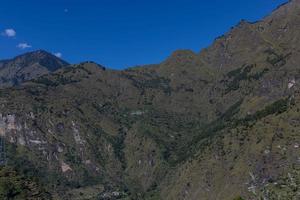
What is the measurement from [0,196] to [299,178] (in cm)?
16003

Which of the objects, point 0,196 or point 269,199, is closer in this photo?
point 269,199

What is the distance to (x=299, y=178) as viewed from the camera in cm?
6162

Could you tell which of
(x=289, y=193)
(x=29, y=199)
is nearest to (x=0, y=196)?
(x=29, y=199)

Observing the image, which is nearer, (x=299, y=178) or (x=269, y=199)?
(x=299, y=178)

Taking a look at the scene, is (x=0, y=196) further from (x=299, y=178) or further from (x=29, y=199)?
(x=299, y=178)

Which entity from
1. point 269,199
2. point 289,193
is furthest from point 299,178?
point 269,199

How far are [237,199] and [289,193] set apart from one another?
17814 millimetres

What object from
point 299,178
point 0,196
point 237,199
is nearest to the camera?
point 299,178

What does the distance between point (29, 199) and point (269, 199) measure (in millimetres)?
149105

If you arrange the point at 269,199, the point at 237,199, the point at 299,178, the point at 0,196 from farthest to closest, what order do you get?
the point at 0,196
the point at 237,199
the point at 269,199
the point at 299,178

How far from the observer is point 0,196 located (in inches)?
7785

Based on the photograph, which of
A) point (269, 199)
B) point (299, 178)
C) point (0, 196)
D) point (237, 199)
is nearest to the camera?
point (299, 178)

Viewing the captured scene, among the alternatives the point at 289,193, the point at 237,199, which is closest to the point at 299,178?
the point at 289,193

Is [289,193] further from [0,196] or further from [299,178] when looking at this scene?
[0,196]
